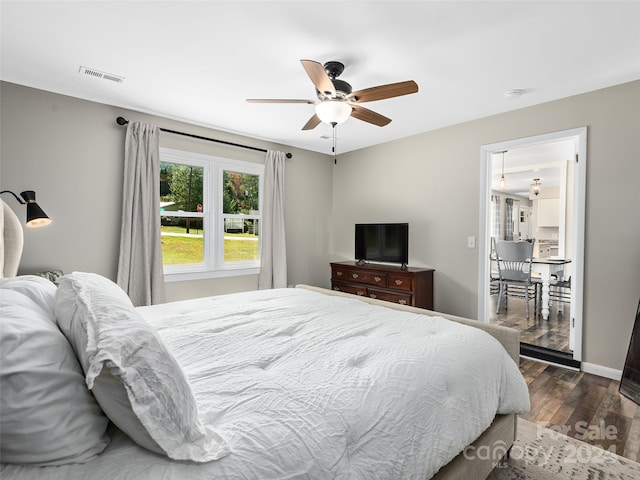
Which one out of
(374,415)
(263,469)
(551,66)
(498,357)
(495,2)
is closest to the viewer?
(263,469)

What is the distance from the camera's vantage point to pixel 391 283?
13.5 feet

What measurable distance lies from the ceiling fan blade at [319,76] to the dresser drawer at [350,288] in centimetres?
269

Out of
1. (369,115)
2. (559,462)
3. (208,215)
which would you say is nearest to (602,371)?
(559,462)

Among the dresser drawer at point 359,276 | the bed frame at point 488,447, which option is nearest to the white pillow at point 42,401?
the bed frame at point 488,447

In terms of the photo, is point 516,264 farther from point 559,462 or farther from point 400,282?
point 559,462

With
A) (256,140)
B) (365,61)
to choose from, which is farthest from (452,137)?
(256,140)

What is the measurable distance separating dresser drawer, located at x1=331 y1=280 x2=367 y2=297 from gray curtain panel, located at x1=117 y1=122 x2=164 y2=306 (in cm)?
228

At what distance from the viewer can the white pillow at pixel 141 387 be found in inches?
30.0

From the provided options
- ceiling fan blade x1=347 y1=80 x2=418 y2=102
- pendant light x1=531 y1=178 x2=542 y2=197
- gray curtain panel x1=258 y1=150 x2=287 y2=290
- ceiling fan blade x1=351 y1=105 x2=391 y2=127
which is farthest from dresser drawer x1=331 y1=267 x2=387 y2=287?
pendant light x1=531 y1=178 x2=542 y2=197

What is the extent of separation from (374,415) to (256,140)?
4083 mm

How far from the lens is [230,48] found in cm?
236

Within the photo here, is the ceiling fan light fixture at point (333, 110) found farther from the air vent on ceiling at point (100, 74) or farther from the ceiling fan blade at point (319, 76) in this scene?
the air vent on ceiling at point (100, 74)

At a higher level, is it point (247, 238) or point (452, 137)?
point (452, 137)

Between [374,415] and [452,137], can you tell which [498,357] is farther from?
[452,137]
